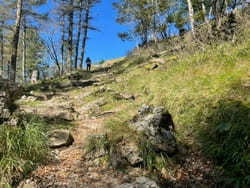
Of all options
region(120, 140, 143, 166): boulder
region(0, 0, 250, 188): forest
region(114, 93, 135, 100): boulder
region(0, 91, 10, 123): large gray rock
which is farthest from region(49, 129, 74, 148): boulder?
region(114, 93, 135, 100): boulder

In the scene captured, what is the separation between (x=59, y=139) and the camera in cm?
372

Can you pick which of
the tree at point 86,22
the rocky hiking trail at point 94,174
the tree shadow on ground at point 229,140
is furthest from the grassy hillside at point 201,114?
the tree at point 86,22

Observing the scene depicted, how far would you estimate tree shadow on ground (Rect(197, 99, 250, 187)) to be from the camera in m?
2.51

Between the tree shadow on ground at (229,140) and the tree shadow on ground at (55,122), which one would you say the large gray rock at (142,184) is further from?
the tree shadow on ground at (55,122)

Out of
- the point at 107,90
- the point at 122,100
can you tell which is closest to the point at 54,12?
the point at 107,90

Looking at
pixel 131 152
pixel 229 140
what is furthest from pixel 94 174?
pixel 229 140

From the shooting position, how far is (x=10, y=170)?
262 centimetres

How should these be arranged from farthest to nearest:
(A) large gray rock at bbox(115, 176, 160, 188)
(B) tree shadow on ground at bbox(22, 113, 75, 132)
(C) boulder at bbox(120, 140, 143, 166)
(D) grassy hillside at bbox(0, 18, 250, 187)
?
(B) tree shadow on ground at bbox(22, 113, 75, 132) → (C) boulder at bbox(120, 140, 143, 166) → (D) grassy hillside at bbox(0, 18, 250, 187) → (A) large gray rock at bbox(115, 176, 160, 188)

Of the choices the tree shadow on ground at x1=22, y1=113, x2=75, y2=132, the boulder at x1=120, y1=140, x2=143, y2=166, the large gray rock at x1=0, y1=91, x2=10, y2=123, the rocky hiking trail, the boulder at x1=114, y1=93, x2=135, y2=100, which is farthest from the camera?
the boulder at x1=114, y1=93, x2=135, y2=100

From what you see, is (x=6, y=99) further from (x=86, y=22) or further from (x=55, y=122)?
(x=86, y=22)

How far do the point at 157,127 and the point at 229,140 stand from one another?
1088mm

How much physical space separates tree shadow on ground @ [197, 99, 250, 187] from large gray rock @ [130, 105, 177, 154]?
55cm

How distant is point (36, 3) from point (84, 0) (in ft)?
13.1

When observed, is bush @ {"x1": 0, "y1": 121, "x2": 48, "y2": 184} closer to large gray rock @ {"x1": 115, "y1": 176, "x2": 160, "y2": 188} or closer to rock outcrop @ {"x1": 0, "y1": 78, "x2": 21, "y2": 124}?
rock outcrop @ {"x1": 0, "y1": 78, "x2": 21, "y2": 124}
